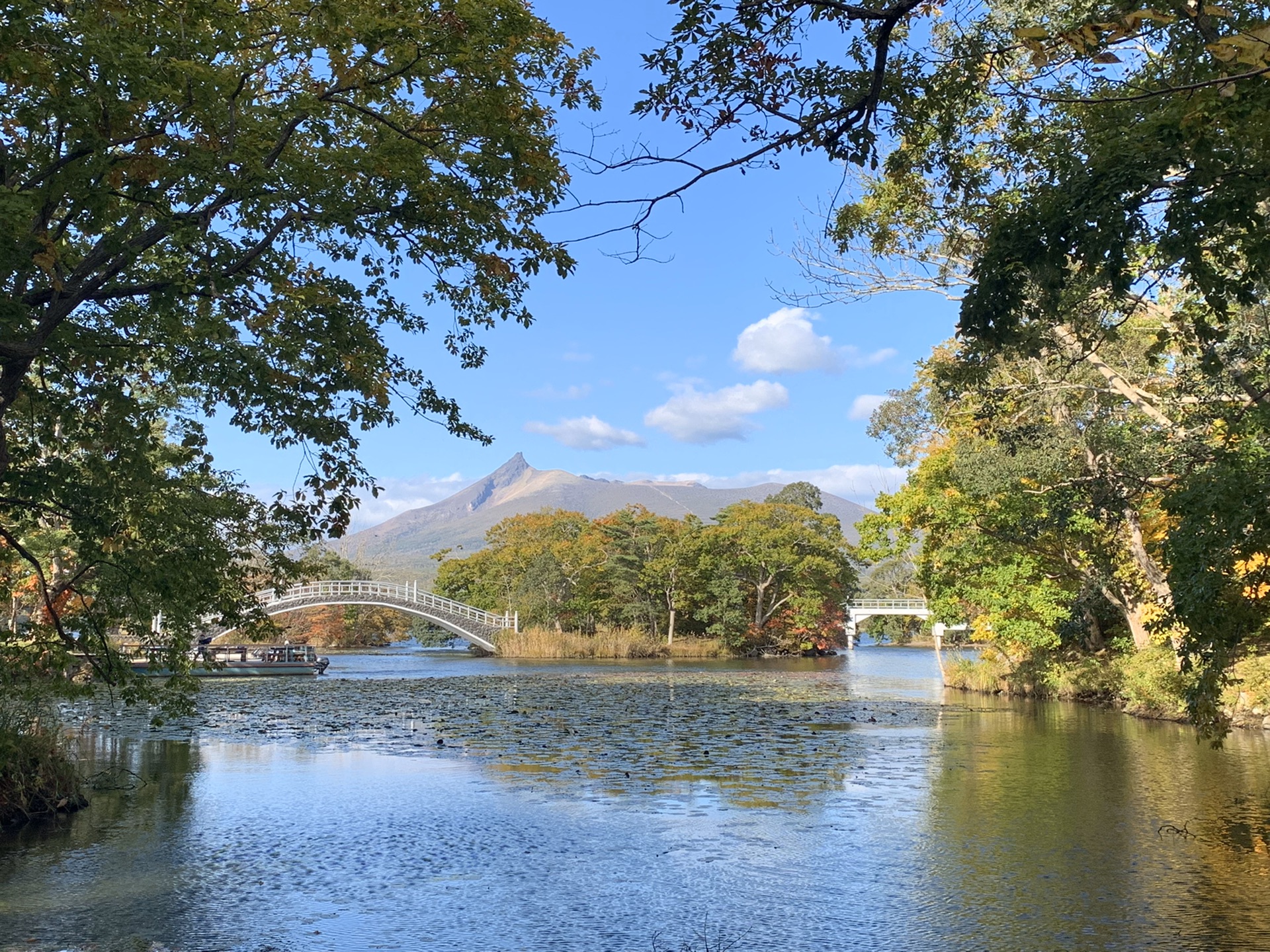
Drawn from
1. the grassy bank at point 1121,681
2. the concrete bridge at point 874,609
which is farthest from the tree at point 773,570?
the grassy bank at point 1121,681

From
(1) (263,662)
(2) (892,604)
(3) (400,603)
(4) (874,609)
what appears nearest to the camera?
(1) (263,662)

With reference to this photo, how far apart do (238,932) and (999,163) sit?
351 inches

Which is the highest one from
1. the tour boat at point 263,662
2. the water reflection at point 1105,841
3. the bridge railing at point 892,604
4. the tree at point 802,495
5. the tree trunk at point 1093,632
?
the tree at point 802,495

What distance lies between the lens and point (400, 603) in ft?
163

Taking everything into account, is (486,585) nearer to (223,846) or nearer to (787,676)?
(787,676)

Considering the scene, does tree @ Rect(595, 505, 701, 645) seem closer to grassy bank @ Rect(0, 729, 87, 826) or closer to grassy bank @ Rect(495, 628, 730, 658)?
grassy bank @ Rect(495, 628, 730, 658)

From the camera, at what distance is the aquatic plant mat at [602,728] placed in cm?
1389

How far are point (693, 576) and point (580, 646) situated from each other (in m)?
9.08

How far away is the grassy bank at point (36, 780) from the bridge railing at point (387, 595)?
3313cm

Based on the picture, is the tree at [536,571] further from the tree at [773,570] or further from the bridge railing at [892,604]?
the bridge railing at [892,604]

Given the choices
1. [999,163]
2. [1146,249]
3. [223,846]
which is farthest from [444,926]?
[1146,249]

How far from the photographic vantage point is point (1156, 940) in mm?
6910

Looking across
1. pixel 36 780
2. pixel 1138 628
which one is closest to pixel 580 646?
pixel 1138 628

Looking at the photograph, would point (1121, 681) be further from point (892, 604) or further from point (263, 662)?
point (892, 604)
